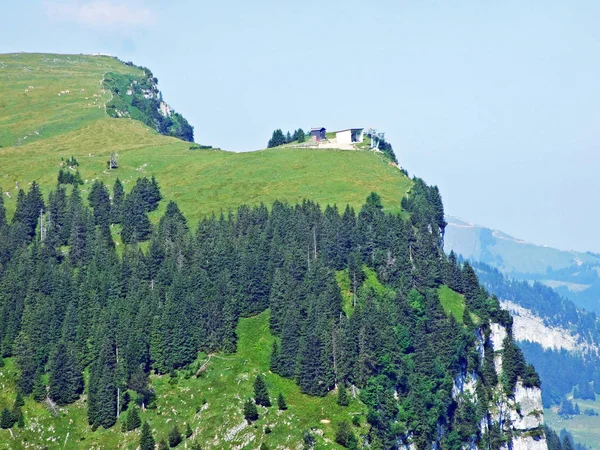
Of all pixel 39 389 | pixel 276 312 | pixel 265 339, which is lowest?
pixel 39 389

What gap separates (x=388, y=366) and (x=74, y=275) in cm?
6729

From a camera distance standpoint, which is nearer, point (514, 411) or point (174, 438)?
point (174, 438)

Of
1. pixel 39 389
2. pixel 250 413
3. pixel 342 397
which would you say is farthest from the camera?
pixel 39 389

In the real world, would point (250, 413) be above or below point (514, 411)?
below

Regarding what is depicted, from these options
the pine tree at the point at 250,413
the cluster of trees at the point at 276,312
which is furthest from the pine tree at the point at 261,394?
the pine tree at the point at 250,413

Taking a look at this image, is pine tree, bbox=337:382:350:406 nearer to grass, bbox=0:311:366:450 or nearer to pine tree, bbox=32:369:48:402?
grass, bbox=0:311:366:450

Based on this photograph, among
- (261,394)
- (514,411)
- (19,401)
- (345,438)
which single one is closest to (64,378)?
(19,401)

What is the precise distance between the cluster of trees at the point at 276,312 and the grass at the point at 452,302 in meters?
1.60

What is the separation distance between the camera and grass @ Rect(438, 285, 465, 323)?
585 feet

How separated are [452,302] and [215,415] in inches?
2236

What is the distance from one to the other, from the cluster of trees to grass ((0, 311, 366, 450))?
2456 millimetres

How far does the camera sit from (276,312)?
17050 centimetres

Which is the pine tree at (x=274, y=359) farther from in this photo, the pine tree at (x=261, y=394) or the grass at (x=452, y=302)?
the grass at (x=452, y=302)

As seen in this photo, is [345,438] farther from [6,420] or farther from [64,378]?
[6,420]
